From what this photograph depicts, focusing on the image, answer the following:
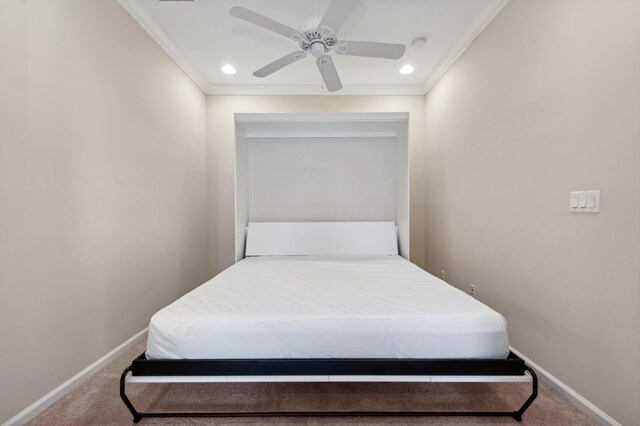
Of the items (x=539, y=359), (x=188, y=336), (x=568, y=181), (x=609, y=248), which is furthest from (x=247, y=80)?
(x=539, y=359)

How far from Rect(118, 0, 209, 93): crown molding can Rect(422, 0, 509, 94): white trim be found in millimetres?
2681

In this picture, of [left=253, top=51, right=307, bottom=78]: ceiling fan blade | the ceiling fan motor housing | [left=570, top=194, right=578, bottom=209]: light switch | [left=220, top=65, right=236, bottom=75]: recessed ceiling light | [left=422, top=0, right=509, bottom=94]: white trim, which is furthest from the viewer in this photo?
[left=220, top=65, right=236, bottom=75]: recessed ceiling light

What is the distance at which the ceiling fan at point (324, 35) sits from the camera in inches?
63.8

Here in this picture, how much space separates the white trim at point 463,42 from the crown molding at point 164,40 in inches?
106

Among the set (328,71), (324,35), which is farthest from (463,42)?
(324,35)

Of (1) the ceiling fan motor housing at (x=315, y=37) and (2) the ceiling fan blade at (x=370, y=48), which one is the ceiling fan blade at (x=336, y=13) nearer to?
(1) the ceiling fan motor housing at (x=315, y=37)

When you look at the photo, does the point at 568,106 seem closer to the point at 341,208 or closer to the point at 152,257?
the point at 341,208

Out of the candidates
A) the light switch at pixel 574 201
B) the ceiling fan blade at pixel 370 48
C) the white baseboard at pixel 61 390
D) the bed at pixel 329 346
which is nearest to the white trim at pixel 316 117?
the ceiling fan blade at pixel 370 48

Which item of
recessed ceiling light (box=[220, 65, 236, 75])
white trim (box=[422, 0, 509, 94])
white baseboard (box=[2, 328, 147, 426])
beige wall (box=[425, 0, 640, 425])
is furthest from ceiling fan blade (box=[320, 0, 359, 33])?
white baseboard (box=[2, 328, 147, 426])

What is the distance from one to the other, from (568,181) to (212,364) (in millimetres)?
2113

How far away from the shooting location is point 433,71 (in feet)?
10.4

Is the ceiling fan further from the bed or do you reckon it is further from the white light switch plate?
the bed

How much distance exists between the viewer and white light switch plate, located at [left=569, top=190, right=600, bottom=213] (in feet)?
4.59

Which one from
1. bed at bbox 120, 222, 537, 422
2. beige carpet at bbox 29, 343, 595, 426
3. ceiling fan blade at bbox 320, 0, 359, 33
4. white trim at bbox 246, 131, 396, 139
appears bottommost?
beige carpet at bbox 29, 343, 595, 426
